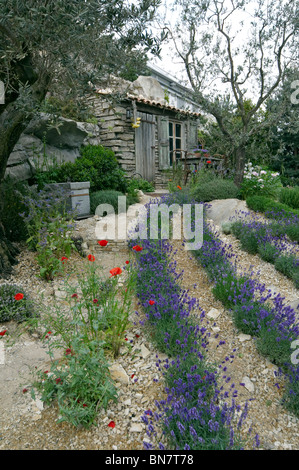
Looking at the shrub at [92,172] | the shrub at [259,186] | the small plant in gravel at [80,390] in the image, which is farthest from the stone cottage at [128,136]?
the small plant in gravel at [80,390]

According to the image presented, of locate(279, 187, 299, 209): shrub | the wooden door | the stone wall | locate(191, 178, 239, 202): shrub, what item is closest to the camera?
locate(279, 187, 299, 209): shrub

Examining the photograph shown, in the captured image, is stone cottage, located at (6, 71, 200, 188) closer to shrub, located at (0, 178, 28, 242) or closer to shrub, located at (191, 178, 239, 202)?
shrub, located at (0, 178, 28, 242)

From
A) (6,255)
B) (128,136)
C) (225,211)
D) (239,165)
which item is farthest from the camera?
(128,136)

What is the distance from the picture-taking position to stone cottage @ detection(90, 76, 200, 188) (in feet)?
35.5

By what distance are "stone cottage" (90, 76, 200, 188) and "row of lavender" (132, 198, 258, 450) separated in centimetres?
776

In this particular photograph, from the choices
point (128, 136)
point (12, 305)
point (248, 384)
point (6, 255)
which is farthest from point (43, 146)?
point (248, 384)

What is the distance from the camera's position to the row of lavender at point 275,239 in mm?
4371

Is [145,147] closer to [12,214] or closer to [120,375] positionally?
[12,214]

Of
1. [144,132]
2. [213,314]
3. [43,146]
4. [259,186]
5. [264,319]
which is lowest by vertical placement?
[213,314]

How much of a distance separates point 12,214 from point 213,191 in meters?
4.41

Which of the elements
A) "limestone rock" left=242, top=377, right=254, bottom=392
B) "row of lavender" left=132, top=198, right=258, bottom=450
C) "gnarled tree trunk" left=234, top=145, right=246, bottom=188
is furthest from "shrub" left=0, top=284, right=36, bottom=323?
"gnarled tree trunk" left=234, top=145, right=246, bottom=188

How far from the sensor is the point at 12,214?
5.15m

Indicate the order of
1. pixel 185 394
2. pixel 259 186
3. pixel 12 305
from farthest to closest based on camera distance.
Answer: pixel 259 186
pixel 12 305
pixel 185 394

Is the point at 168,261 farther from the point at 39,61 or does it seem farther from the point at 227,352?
the point at 39,61
